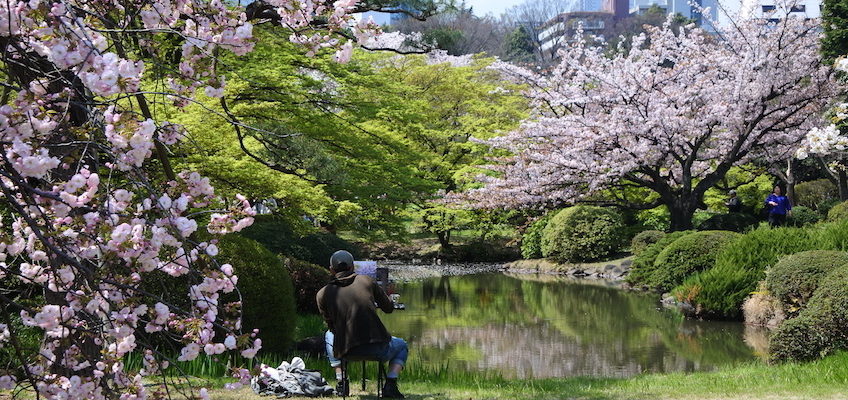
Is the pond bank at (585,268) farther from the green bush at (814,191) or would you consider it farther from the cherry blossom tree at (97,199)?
the cherry blossom tree at (97,199)

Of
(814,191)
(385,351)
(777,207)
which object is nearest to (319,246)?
(385,351)

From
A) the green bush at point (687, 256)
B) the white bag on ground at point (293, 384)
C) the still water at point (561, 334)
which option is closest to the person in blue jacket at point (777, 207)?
the green bush at point (687, 256)

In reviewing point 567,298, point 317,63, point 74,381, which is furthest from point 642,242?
point 74,381

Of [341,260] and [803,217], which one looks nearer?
[341,260]

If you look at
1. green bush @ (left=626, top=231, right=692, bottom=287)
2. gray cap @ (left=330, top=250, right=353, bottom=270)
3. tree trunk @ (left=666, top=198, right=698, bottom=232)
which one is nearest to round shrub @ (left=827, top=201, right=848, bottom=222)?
tree trunk @ (left=666, top=198, right=698, bottom=232)

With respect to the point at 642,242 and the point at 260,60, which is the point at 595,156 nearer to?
the point at 642,242

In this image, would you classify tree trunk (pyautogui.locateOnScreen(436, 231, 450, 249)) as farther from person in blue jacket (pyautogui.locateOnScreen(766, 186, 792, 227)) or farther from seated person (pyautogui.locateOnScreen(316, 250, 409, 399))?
seated person (pyautogui.locateOnScreen(316, 250, 409, 399))

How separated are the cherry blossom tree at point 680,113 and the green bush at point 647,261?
10.3 feet

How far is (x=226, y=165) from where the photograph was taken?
1085 cm

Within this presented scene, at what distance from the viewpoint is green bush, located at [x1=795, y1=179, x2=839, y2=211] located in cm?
2758

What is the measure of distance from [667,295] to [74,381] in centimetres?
1355

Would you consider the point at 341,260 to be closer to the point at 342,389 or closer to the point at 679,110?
the point at 342,389

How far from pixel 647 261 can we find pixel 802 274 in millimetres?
6970

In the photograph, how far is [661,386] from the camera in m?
7.10
